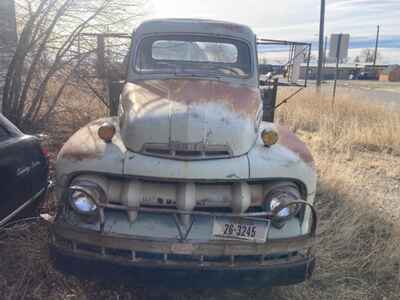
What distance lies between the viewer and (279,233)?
2.67m

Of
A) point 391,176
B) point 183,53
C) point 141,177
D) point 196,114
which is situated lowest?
point 391,176

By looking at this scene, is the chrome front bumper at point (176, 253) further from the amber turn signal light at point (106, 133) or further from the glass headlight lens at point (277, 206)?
the amber turn signal light at point (106, 133)

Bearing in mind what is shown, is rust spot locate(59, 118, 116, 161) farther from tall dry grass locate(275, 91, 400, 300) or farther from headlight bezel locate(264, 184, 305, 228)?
tall dry grass locate(275, 91, 400, 300)

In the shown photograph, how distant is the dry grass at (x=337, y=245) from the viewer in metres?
3.07

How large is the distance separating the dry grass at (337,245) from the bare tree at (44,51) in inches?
28.7

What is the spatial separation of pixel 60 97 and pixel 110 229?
6.40m

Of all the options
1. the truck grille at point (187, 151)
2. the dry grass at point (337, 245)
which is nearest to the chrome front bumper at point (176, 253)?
the truck grille at point (187, 151)

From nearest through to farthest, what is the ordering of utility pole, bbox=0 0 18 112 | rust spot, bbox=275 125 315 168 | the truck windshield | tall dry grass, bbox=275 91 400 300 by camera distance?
rust spot, bbox=275 125 315 168 → tall dry grass, bbox=275 91 400 300 → the truck windshield → utility pole, bbox=0 0 18 112

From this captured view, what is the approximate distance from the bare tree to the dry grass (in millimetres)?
729

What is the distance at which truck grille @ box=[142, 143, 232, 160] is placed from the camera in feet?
8.90

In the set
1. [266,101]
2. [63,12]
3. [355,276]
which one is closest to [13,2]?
[63,12]

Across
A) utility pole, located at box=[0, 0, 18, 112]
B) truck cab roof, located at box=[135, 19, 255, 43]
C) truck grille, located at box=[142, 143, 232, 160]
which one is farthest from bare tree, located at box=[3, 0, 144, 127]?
truck grille, located at box=[142, 143, 232, 160]

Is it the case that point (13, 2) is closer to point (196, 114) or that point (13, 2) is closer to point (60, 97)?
point (60, 97)

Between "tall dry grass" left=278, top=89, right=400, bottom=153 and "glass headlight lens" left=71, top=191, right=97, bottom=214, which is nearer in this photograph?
"glass headlight lens" left=71, top=191, right=97, bottom=214
